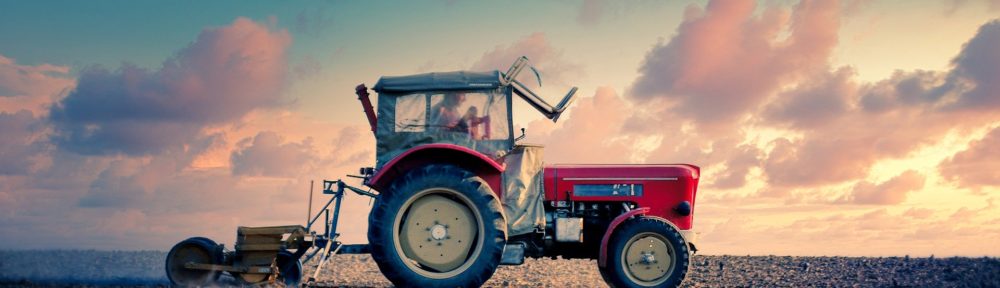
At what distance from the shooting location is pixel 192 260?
30.1 feet

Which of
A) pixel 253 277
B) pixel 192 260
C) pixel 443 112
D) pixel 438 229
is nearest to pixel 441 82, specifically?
pixel 443 112

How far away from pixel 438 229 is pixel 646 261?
8.05 ft

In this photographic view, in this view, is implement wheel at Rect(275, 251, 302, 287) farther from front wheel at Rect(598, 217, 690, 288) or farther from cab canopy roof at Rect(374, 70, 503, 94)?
front wheel at Rect(598, 217, 690, 288)

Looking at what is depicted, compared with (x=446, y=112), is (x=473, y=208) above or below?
below

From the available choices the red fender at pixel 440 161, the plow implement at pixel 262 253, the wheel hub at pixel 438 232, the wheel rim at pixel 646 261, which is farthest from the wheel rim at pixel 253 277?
the wheel rim at pixel 646 261

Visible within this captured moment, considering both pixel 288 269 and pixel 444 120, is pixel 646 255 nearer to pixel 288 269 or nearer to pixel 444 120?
pixel 444 120

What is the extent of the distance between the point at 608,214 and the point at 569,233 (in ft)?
2.50

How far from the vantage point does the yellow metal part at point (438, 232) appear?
26.3 feet

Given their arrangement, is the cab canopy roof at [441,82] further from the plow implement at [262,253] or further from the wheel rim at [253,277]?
the wheel rim at [253,277]

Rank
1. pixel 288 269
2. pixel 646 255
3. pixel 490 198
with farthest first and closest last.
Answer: pixel 288 269 → pixel 646 255 → pixel 490 198

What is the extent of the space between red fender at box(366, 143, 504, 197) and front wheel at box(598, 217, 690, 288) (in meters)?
1.63

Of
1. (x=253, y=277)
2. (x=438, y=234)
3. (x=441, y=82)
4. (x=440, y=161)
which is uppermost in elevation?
(x=441, y=82)

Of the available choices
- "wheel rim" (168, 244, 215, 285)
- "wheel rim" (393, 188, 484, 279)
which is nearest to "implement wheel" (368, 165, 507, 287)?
"wheel rim" (393, 188, 484, 279)

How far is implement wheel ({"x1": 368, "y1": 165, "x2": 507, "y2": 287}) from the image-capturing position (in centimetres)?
783
